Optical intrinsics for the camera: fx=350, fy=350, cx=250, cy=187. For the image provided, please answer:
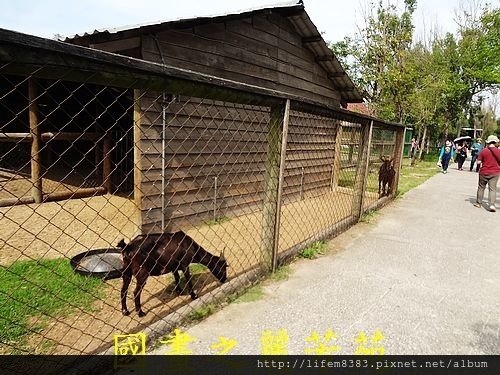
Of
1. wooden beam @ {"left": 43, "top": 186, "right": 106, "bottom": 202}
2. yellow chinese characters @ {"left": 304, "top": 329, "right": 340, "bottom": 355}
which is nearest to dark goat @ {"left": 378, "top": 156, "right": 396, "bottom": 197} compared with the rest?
yellow chinese characters @ {"left": 304, "top": 329, "right": 340, "bottom": 355}

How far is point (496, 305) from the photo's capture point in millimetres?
3166

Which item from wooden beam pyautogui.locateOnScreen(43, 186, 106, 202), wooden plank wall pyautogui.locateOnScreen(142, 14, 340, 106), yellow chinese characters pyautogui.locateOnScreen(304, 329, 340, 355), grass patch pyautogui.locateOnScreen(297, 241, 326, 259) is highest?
wooden plank wall pyautogui.locateOnScreen(142, 14, 340, 106)

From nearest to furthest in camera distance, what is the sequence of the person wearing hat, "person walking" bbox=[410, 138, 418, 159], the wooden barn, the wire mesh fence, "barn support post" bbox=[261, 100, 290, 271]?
the wire mesh fence, "barn support post" bbox=[261, 100, 290, 271], the wooden barn, the person wearing hat, "person walking" bbox=[410, 138, 418, 159]

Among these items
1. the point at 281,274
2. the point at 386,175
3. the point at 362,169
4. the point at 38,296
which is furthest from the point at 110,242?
the point at 386,175

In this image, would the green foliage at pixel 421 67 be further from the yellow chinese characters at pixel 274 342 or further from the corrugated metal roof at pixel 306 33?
the yellow chinese characters at pixel 274 342

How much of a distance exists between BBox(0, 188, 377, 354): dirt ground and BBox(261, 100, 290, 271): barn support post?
0.40 m

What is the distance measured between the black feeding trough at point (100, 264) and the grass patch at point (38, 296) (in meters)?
0.07

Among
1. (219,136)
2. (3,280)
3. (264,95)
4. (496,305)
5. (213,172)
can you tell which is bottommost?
(3,280)

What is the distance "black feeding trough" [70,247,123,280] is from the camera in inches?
136

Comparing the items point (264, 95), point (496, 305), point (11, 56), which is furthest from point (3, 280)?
point (496, 305)

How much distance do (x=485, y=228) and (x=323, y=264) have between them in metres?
3.94

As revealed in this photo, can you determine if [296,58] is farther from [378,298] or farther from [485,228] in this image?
[378,298]

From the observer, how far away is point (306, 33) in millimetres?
7820

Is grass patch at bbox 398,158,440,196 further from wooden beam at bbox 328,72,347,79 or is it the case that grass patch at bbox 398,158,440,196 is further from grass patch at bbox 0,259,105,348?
grass patch at bbox 0,259,105,348
